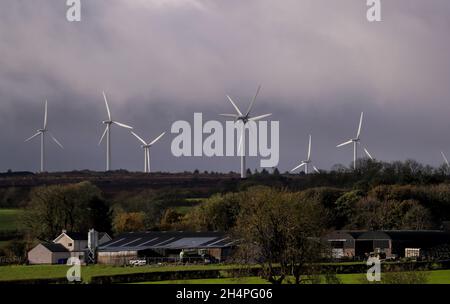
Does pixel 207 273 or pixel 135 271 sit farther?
pixel 135 271

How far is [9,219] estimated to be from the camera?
141625 mm

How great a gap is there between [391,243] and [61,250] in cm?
3263

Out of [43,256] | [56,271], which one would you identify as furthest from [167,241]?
[56,271]

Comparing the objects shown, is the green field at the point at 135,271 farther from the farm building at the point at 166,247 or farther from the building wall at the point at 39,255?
the farm building at the point at 166,247

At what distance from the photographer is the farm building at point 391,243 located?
10244 centimetres

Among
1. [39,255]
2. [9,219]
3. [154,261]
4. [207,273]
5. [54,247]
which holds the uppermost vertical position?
[9,219]

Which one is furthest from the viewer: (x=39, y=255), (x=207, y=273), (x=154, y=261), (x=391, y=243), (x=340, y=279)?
(x=39, y=255)

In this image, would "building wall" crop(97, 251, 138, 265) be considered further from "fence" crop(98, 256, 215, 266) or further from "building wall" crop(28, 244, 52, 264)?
"building wall" crop(28, 244, 52, 264)

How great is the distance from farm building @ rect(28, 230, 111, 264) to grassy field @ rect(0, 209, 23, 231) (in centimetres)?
1548

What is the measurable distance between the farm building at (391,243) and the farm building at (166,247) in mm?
10886

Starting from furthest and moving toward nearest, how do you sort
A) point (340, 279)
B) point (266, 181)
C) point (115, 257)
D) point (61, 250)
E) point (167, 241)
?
1. point (266, 181)
2. point (167, 241)
3. point (61, 250)
4. point (115, 257)
5. point (340, 279)

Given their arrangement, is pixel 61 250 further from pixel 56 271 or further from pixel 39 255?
pixel 56 271

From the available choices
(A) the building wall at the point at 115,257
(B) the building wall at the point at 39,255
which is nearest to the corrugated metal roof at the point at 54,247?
(B) the building wall at the point at 39,255
